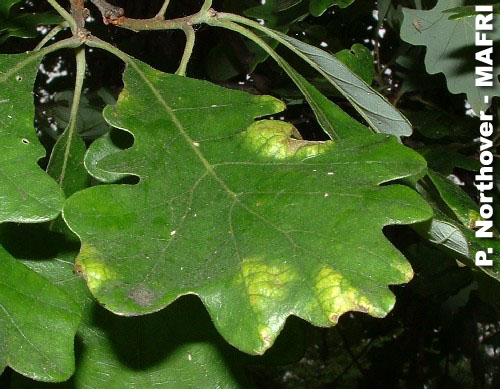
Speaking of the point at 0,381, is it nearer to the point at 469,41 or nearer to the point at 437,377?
the point at 469,41

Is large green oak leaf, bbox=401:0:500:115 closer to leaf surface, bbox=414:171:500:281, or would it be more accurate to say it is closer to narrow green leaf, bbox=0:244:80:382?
leaf surface, bbox=414:171:500:281

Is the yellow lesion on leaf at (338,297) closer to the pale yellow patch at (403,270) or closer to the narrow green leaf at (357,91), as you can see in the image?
the pale yellow patch at (403,270)

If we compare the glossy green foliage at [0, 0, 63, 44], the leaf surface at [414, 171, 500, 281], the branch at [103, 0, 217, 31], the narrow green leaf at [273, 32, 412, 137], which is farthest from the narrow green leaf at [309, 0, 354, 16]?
the glossy green foliage at [0, 0, 63, 44]

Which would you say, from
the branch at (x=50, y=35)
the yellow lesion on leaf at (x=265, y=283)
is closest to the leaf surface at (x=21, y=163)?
the branch at (x=50, y=35)

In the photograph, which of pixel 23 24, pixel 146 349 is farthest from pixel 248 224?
pixel 23 24

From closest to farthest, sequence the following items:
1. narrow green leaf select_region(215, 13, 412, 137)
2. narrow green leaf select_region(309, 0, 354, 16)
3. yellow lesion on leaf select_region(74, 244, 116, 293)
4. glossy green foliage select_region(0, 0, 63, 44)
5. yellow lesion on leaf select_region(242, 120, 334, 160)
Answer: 1. yellow lesion on leaf select_region(74, 244, 116, 293)
2. yellow lesion on leaf select_region(242, 120, 334, 160)
3. narrow green leaf select_region(215, 13, 412, 137)
4. narrow green leaf select_region(309, 0, 354, 16)
5. glossy green foliage select_region(0, 0, 63, 44)

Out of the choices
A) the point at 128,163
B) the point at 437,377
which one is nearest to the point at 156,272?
the point at 128,163
